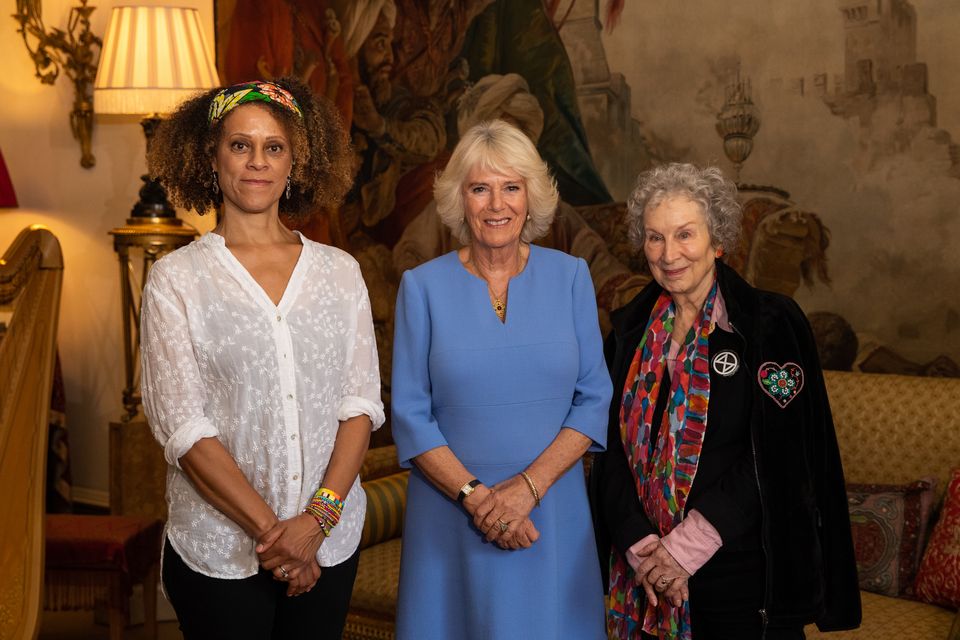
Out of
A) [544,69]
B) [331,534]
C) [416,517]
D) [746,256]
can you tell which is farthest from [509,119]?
[331,534]

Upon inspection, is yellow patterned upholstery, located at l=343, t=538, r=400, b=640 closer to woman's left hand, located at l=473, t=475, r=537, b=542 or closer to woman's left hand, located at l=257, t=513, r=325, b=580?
woman's left hand, located at l=473, t=475, r=537, b=542

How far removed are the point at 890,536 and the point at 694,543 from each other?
1247mm

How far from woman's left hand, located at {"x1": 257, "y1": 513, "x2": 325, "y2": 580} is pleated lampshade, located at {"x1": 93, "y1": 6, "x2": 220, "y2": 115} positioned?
9.44ft

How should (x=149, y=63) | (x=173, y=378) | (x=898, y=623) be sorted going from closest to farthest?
(x=173, y=378) → (x=898, y=623) → (x=149, y=63)

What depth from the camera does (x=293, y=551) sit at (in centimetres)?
215

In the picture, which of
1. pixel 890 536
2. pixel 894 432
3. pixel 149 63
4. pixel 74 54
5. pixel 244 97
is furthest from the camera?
pixel 74 54

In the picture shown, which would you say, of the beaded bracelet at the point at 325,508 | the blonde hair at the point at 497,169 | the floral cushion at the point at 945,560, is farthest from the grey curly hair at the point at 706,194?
the floral cushion at the point at 945,560

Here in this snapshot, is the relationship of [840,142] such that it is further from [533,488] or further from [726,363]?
[533,488]

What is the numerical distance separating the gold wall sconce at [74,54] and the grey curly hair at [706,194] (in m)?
3.95

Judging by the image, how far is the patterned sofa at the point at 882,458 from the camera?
3199 mm

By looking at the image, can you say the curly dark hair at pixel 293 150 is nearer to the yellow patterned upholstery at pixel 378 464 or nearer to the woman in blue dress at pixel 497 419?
the woman in blue dress at pixel 497 419

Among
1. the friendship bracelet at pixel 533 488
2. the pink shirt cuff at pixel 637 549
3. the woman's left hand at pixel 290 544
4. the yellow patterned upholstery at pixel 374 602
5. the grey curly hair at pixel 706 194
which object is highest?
the grey curly hair at pixel 706 194

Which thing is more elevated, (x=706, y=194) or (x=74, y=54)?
(x=74, y=54)

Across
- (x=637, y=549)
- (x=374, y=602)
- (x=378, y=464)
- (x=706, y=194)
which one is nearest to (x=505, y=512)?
(x=637, y=549)
